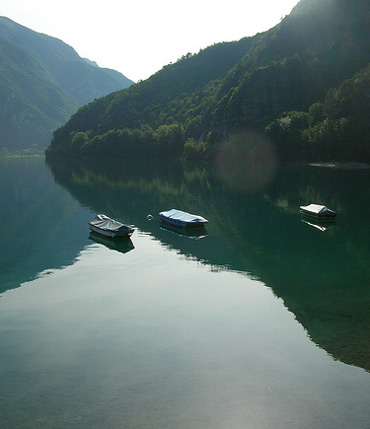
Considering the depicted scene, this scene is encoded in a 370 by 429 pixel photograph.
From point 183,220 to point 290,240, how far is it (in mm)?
15147

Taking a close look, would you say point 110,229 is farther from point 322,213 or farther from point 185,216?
point 322,213

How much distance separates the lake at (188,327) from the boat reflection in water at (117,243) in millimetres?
266

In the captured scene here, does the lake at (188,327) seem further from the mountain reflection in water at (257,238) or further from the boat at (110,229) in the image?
the boat at (110,229)

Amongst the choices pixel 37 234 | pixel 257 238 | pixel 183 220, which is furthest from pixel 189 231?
pixel 37 234

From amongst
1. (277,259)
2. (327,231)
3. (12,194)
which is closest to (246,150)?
(12,194)

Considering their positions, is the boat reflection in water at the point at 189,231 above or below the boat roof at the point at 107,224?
below

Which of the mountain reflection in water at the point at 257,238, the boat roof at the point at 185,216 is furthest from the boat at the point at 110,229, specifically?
the boat roof at the point at 185,216

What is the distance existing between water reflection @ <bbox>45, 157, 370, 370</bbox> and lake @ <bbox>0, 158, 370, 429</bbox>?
220 millimetres

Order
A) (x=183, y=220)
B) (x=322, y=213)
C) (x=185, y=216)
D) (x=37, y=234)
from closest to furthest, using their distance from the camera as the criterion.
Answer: (x=183, y=220) < (x=37, y=234) < (x=185, y=216) < (x=322, y=213)

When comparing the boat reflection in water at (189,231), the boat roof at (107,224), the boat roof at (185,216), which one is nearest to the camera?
the boat roof at (107,224)

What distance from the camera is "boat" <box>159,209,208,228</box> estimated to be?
188ft

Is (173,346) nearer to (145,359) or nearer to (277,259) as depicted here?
(145,359)

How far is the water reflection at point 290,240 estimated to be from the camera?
27562 mm

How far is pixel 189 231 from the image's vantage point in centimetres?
5738
